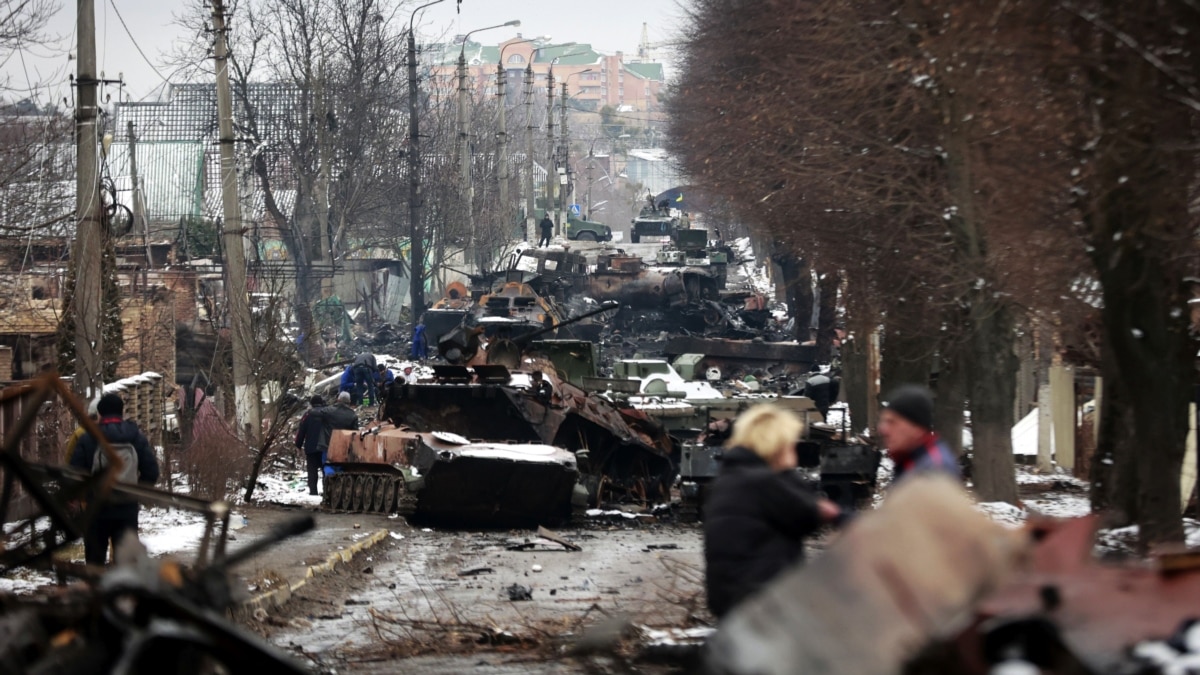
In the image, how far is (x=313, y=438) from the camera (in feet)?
70.6

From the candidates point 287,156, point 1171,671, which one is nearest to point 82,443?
point 1171,671

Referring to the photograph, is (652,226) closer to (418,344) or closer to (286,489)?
(418,344)

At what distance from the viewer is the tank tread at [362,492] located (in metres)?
18.7

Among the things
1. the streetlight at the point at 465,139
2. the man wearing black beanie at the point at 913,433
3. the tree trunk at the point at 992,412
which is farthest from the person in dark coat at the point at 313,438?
the streetlight at the point at 465,139

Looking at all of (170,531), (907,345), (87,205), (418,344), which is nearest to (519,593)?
(170,531)

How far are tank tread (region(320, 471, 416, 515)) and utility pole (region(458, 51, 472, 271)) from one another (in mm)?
28841

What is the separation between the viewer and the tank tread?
61.4 feet

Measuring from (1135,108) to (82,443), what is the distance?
7354 millimetres

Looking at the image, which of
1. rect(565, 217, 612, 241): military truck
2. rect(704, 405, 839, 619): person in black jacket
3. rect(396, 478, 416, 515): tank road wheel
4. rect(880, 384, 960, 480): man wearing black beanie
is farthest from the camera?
rect(565, 217, 612, 241): military truck

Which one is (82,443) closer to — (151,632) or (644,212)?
(151,632)

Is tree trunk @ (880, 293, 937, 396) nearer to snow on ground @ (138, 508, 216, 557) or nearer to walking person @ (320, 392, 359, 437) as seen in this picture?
walking person @ (320, 392, 359, 437)

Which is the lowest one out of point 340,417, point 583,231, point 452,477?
point 452,477

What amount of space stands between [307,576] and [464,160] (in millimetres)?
45304

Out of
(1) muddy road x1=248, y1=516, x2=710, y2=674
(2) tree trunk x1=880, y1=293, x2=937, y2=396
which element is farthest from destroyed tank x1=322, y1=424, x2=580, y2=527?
(2) tree trunk x1=880, y1=293, x2=937, y2=396
